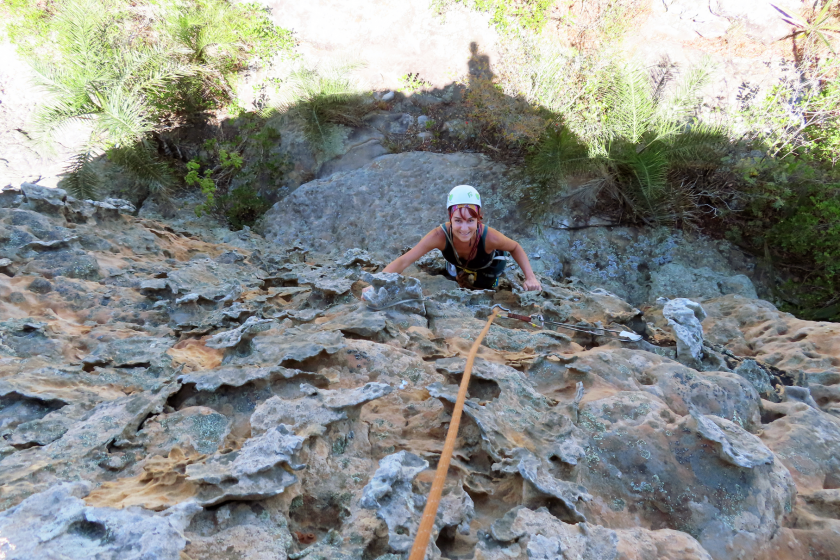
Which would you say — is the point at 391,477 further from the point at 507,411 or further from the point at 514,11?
the point at 514,11

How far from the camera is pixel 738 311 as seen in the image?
4246mm

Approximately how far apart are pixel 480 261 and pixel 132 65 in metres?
7.36

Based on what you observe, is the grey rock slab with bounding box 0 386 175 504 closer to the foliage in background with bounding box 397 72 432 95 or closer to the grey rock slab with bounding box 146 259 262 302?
the grey rock slab with bounding box 146 259 262 302

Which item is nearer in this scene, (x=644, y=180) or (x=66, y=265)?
(x=66, y=265)

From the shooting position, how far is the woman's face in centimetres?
408

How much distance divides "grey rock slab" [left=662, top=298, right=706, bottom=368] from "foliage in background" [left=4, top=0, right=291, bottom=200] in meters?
8.19

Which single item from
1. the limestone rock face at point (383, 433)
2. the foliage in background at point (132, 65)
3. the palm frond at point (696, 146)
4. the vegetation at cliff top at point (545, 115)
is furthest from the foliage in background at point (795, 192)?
the foliage in background at point (132, 65)

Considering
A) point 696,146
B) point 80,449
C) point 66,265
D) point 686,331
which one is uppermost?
point 696,146

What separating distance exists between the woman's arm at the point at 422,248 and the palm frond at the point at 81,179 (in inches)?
243

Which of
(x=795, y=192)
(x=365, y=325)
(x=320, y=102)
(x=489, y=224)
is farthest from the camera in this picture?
(x=320, y=102)

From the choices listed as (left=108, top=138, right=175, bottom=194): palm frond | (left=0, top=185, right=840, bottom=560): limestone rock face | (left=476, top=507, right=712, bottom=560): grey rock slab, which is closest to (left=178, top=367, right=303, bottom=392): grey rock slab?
(left=0, top=185, right=840, bottom=560): limestone rock face

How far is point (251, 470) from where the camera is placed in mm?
1431

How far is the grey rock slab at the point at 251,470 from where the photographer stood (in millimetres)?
1385

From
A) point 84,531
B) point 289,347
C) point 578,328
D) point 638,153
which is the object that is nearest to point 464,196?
point 578,328
